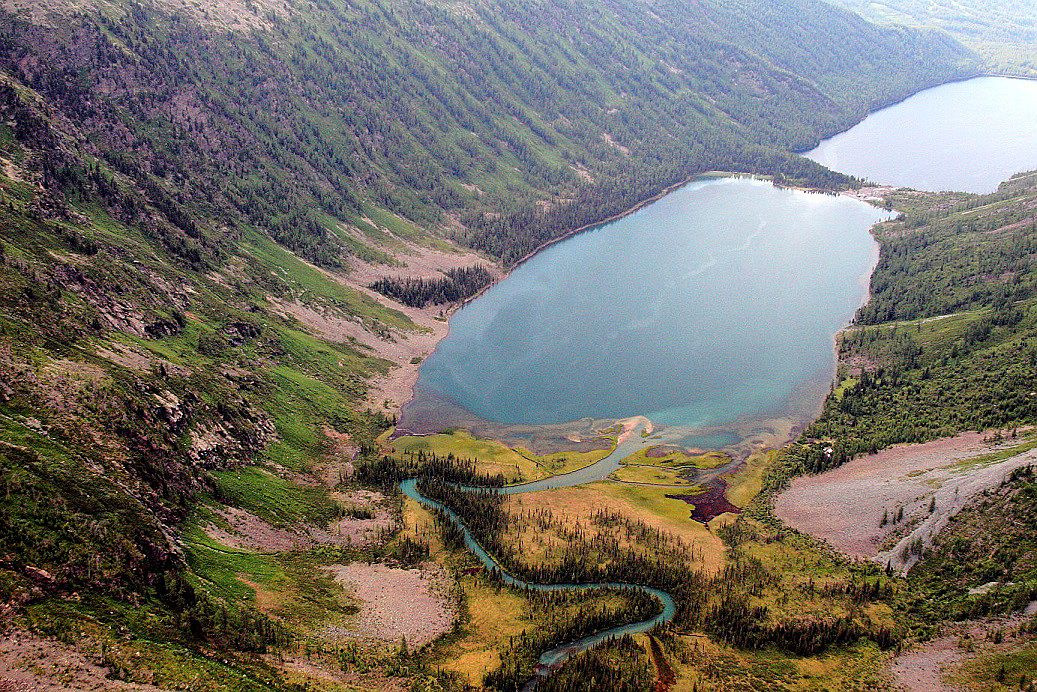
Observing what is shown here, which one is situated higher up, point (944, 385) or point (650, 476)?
point (944, 385)

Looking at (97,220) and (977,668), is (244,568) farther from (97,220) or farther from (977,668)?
(97,220)

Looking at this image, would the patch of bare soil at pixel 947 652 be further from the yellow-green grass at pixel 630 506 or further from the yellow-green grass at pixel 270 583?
the yellow-green grass at pixel 270 583

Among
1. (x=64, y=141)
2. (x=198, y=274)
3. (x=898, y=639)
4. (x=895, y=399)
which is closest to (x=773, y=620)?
(x=898, y=639)

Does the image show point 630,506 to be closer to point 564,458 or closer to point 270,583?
point 564,458

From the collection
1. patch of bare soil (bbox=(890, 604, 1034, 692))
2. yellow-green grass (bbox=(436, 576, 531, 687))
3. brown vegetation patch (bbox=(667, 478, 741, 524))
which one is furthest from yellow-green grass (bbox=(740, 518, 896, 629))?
yellow-green grass (bbox=(436, 576, 531, 687))

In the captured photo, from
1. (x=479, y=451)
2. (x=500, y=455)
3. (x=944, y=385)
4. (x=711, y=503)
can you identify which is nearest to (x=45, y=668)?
(x=479, y=451)

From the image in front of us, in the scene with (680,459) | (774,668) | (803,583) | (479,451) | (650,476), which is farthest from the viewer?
(479,451)

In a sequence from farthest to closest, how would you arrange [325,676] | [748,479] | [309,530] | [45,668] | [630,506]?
[748,479] → [630,506] → [309,530] → [325,676] → [45,668]
